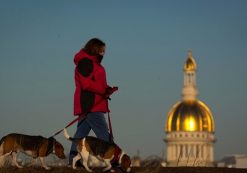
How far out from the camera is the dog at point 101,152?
1169cm

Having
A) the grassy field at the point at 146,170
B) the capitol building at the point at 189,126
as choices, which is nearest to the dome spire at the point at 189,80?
the capitol building at the point at 189,126

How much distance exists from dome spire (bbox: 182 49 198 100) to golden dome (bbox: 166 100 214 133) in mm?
1323

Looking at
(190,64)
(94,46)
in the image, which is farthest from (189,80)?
(94,46)

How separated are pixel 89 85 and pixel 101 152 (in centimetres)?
105

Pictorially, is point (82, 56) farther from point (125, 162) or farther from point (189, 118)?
A: point (189, 118)

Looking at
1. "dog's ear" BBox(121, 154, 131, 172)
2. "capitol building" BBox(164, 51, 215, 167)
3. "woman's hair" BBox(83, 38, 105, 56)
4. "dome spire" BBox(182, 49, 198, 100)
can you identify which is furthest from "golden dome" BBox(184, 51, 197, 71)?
"dog's ear" BBox(121, 154, 131, 172)

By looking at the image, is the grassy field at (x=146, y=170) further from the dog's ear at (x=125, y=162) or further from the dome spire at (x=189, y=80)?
the dome spire at (x=189, y=80)

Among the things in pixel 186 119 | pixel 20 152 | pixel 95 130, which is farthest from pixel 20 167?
pixel 186 119

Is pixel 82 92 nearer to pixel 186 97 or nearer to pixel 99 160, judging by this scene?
pixel 99 160

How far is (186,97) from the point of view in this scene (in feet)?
540

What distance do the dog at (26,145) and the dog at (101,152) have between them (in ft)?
1.68

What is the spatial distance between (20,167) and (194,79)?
162303mm

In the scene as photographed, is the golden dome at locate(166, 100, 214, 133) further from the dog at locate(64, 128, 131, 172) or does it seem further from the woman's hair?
the dog at locate(64, 128, 131, 172)

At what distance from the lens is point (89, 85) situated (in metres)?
12.3
